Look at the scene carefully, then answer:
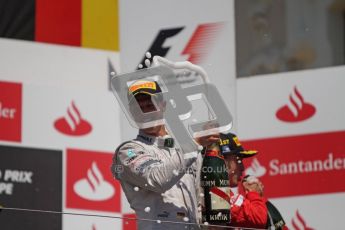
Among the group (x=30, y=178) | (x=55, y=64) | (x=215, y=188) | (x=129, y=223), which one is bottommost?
(x=129, y=223)

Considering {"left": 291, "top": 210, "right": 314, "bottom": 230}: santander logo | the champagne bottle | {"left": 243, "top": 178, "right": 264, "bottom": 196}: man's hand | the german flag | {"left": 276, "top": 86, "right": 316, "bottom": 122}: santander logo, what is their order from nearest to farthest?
1. the champagne bottle
2. {"left": 243, "top": 178, "right": 264, "bottom": 196}: man's hand
3. {"left": 291, "top": 210, "right": 314, "bottom": 230}: santander logo
4. {"left": 276, "top": 86, "right": 316, "bottom": 122}: santander logo
5. the german flag

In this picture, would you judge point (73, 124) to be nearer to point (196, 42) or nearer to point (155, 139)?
point (196, 42)

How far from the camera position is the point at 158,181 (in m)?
2.93

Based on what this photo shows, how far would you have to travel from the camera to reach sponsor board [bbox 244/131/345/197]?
17.6 ft

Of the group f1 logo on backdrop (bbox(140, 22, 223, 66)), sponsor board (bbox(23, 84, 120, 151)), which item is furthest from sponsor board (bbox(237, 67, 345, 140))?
sponsor board (bbox(23, 84, 120, 151))

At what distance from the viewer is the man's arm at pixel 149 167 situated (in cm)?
287

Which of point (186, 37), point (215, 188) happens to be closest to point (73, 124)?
point (186, 37)

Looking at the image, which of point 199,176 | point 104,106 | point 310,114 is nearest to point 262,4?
point 310,114

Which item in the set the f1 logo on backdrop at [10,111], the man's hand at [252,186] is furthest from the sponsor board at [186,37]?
the man's hand at [252,186]

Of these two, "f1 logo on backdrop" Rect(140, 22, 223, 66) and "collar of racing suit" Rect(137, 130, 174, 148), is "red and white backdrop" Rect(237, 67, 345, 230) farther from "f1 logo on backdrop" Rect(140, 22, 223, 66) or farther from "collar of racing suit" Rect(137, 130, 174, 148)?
"collar of racing suit" Rect(137, 130, 174, 148)

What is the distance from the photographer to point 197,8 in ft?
18.4

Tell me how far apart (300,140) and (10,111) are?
1710 millimetres

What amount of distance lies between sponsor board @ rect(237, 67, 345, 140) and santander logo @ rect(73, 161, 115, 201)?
856mm

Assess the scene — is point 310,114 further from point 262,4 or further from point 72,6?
point 72,6
